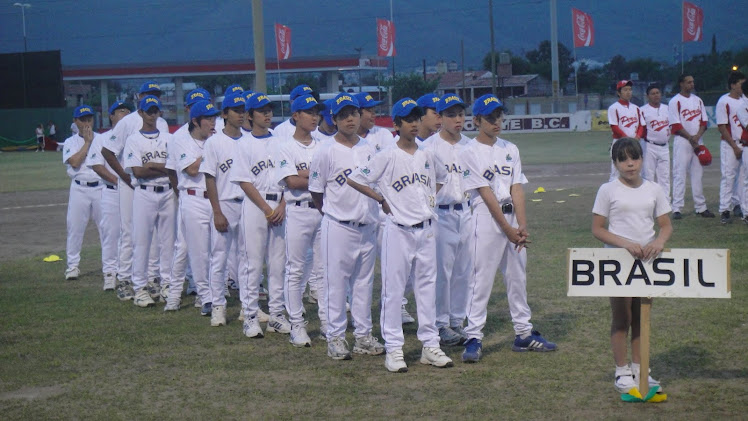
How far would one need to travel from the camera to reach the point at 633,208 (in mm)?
6211

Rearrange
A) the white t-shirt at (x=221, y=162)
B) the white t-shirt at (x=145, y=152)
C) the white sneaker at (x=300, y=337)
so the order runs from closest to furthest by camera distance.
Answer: the white sneaker at (x=300, y=337) < the white t-shirt at (x=221, y=162) < the white t-shirt at (x=145, y=152)

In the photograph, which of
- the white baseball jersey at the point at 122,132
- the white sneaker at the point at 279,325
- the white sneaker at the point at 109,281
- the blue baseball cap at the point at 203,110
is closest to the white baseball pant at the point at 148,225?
the white baseball jersey at the point at 122,132

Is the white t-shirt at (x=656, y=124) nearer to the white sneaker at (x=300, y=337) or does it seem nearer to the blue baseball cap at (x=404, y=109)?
the blue baseball cap at (x=404, y=109)

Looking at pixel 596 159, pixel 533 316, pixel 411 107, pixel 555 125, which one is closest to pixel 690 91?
pixel 533 316

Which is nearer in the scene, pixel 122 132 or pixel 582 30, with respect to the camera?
pixel 122 132

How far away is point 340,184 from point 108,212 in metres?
4.87

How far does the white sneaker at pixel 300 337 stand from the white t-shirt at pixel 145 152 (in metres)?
2.99

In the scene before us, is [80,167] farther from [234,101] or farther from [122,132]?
[234,101]

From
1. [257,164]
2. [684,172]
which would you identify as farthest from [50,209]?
[684,172]

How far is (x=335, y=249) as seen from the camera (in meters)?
7.52

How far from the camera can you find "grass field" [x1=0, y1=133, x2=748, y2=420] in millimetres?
6188

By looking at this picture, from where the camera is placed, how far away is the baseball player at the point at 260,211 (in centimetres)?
843

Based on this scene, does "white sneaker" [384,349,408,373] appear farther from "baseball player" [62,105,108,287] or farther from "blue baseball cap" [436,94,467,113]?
"baseball player" [62,105,108,287]

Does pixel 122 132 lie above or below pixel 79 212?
above
